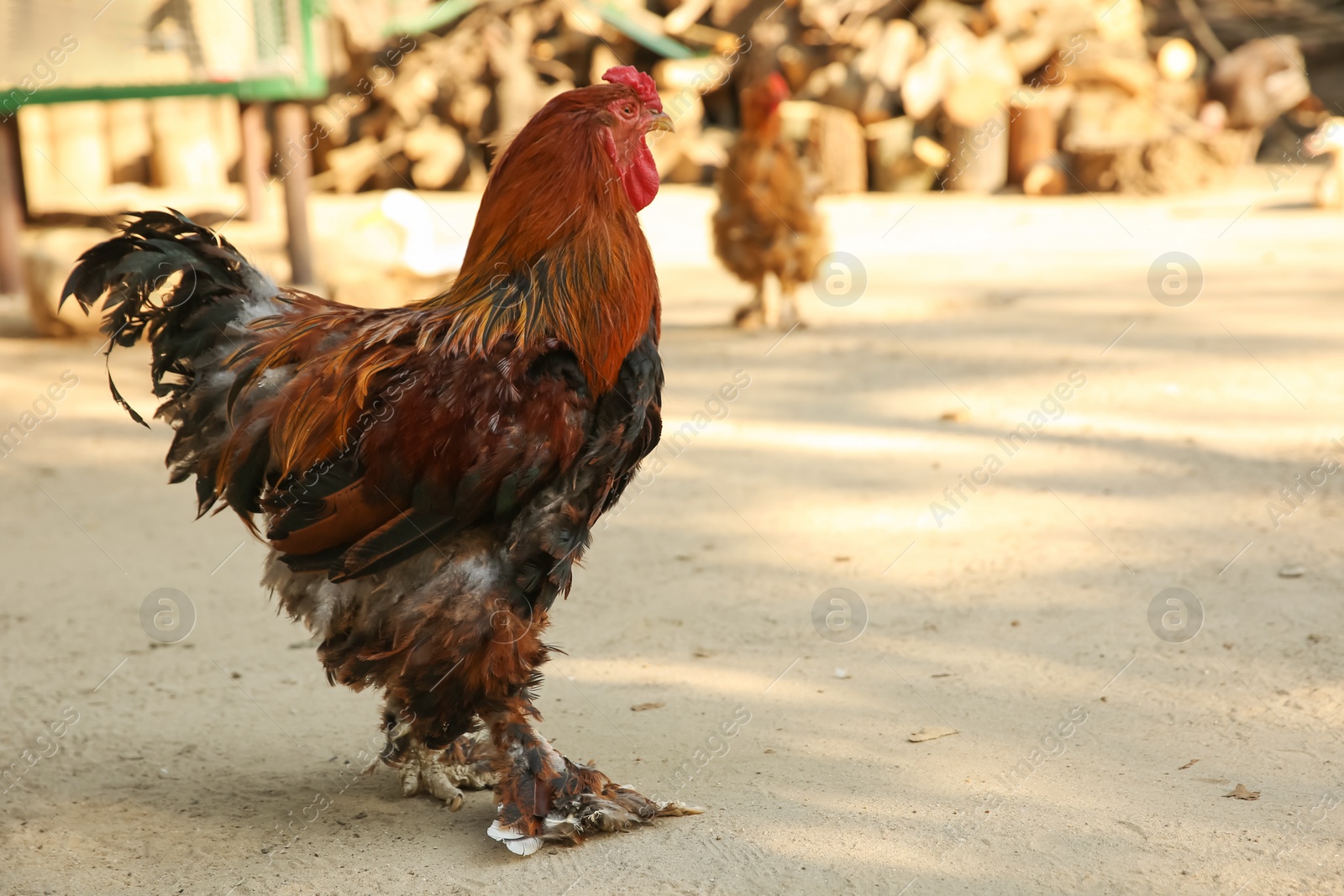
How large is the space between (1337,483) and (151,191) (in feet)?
48.3

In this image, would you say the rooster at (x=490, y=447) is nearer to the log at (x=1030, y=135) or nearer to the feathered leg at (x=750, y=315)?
the feathered leg at (x=750, y=315)

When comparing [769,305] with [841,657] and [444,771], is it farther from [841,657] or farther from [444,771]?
[444,771]

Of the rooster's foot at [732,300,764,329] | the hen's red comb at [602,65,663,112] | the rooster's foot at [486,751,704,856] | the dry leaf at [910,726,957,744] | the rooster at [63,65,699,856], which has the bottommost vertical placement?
the rooster's foot at [732,300,764,329]

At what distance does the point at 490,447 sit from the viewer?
3.23 m

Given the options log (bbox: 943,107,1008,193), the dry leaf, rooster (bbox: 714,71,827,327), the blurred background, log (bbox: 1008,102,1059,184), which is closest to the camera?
the dry leaf

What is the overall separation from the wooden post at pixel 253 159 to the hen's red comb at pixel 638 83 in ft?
31.8

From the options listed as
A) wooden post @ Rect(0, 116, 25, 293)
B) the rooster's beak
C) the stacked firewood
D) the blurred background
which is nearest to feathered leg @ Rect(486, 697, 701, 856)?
the rooster's beak

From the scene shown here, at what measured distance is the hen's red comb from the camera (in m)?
3.59

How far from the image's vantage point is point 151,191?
16156 mm

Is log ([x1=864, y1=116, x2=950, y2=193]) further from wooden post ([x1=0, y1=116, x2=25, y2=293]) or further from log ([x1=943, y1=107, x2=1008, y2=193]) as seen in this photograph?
wooden post ([x1=0, y1=116, x2=25, y2=293])

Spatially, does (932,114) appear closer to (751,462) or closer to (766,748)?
(751,462)

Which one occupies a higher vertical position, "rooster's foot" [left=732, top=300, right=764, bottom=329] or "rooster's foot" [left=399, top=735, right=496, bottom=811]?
"rooster's foot" [left=399, top=735, right=496, bottom=811]

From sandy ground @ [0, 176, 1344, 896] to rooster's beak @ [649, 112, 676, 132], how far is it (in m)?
1.96

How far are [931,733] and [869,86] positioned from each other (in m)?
13.3
